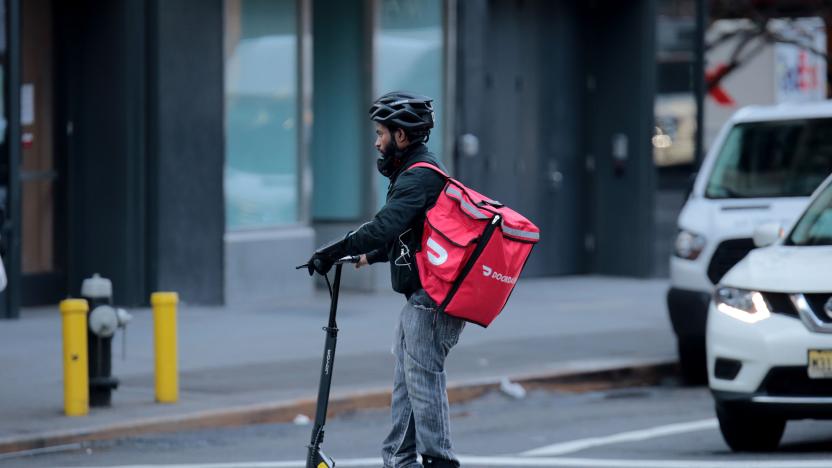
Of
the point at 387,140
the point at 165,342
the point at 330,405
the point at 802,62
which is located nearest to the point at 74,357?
the point at 165,342

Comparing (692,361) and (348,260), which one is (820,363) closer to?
(348,260)

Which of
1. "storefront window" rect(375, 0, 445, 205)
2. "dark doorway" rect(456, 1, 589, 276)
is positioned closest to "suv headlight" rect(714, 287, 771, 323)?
"storefront window" rect(375, 0, 445, 205)

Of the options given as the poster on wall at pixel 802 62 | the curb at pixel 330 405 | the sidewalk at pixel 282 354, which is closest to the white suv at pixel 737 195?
the curb at pixel 330 405

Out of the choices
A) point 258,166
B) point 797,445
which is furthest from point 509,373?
point 258,166

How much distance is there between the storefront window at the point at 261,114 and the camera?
15523 millimetres

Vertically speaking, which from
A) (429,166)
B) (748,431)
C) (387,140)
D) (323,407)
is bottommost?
(748,431)

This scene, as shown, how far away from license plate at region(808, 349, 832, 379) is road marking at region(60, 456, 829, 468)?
1.46 ft

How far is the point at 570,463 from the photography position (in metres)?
8.52

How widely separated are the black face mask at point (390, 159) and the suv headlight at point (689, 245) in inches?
229

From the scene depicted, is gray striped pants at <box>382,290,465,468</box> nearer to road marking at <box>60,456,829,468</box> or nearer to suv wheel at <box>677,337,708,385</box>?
road marking at <box>60,456,829,468</box>

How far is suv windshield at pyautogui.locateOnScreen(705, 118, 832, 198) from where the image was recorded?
12336 millimetres

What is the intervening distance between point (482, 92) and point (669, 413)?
7.70 metres

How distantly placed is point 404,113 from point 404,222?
0.44 m

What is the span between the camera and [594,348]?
520 inches
